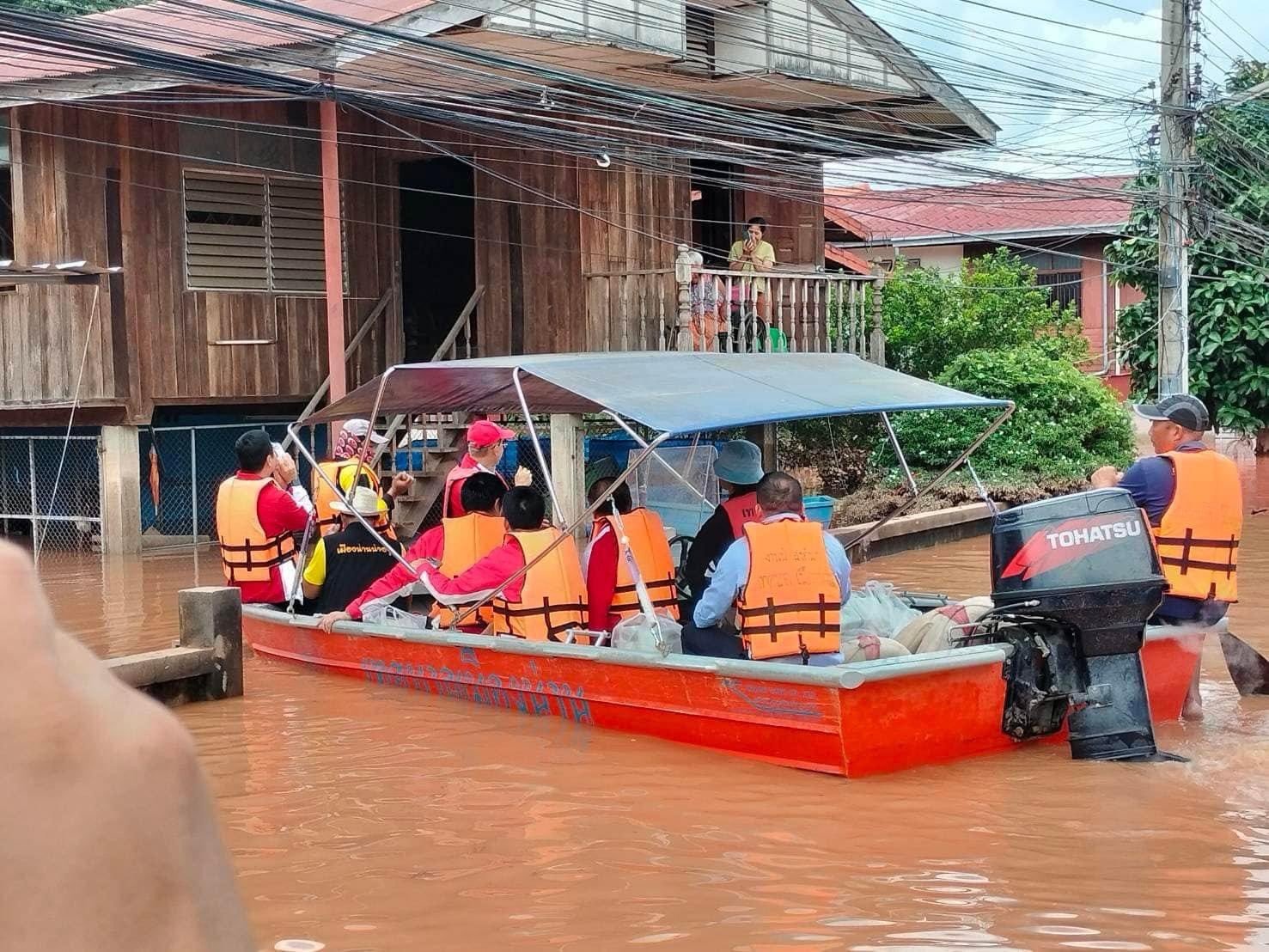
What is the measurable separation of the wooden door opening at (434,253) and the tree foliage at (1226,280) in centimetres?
804

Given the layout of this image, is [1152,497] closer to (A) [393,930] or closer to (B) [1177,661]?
(B) [1177,661]

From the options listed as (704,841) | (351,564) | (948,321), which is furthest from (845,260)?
(704,841)

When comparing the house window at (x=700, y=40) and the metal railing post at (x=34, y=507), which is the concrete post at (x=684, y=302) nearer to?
the house window at (x=700, y=40)

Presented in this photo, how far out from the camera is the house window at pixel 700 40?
1648cm

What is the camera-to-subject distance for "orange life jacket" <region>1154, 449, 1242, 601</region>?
812cm

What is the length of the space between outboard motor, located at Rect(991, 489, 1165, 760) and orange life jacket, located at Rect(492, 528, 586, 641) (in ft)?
7.87

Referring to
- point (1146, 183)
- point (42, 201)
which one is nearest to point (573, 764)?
point (42, 201)

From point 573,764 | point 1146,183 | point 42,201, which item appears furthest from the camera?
point 1146,183

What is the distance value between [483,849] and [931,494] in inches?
492

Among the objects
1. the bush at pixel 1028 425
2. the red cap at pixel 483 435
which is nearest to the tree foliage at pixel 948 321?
the bush at pixel 1028 425

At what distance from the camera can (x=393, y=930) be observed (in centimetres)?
537

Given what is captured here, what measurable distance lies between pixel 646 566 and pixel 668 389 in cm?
106

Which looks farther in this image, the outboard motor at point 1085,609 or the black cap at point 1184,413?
the black cap at point 1184,413

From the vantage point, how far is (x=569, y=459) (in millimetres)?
15023
